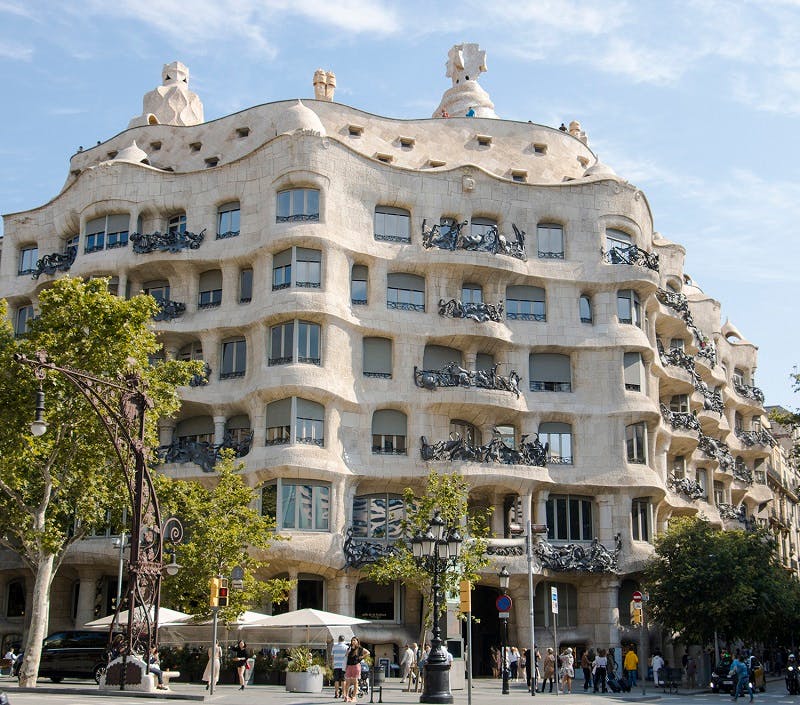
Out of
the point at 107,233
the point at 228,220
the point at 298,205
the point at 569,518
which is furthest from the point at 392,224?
the point at 569,518

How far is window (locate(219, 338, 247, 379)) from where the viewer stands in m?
47.2

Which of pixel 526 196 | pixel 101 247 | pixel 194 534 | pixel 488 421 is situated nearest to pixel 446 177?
pixel 526 196

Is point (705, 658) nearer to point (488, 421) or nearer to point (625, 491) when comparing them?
point (625, 491)

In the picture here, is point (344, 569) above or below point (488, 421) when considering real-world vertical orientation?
below

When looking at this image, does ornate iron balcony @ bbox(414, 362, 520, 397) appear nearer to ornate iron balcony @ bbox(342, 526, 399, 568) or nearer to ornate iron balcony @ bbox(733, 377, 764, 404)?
ornate iron balcony @ bbox(342, 526, 399, 568)

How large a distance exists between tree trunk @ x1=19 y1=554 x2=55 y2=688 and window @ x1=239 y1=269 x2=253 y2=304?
1625 cm

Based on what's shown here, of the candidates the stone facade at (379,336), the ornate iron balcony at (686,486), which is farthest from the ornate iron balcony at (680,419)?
the ornate iron balcony at (686,486)

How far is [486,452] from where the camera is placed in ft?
152

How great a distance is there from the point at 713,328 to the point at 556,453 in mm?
26784

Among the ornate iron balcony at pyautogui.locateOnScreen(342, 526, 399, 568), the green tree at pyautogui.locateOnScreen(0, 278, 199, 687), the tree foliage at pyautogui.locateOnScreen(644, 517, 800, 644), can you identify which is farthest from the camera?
the ornate iron balcony at pyautogui.locateOnScreen(342, 526, 399, 568)

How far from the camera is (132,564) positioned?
27266 mm

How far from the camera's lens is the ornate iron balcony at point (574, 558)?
151ft

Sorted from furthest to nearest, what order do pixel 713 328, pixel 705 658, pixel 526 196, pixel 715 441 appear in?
pixel 713 328
pixel 715 441
pixel 526 196
pixel 705 658

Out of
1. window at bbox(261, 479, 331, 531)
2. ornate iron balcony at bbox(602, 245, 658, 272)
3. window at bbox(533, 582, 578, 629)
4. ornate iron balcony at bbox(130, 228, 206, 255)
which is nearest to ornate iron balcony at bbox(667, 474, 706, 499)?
window at bbox(533, 582, 578, 629)
